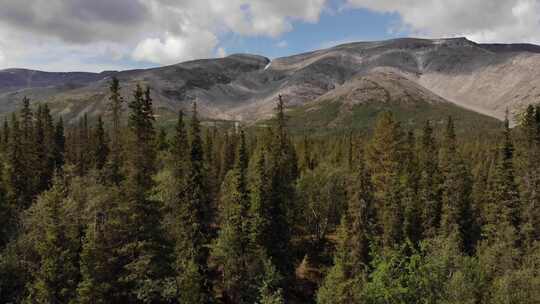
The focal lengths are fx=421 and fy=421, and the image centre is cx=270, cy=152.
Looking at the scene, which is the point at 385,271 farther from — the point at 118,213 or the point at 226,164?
the point at 226,164

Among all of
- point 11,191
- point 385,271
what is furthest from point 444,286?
point 11,191

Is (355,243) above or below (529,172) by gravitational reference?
below

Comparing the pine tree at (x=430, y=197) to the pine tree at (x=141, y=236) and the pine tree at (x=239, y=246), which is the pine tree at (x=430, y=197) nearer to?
the pine tree at (x=239, y=246)

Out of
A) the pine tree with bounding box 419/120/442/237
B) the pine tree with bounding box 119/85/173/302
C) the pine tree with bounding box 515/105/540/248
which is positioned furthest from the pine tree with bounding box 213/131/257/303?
the pine tree with bounding box 515/105/540/248

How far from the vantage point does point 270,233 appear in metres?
42.9

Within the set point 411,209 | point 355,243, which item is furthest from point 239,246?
point 411,209

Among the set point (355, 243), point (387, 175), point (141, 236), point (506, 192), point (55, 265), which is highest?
point (387, 175)

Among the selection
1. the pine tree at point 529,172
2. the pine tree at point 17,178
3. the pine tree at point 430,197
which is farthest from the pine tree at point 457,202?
the pine tree at point 17,178

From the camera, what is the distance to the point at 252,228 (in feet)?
132

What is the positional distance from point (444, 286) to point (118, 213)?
24661 millimetres

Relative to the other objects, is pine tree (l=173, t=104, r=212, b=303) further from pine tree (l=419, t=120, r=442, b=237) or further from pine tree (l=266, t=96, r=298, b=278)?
pine tree (l=419, t=120, r=442, b=237)

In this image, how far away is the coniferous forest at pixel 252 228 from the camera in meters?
30.8

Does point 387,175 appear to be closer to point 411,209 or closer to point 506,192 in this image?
point 411,209

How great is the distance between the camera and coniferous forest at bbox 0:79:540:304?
30766 mm
